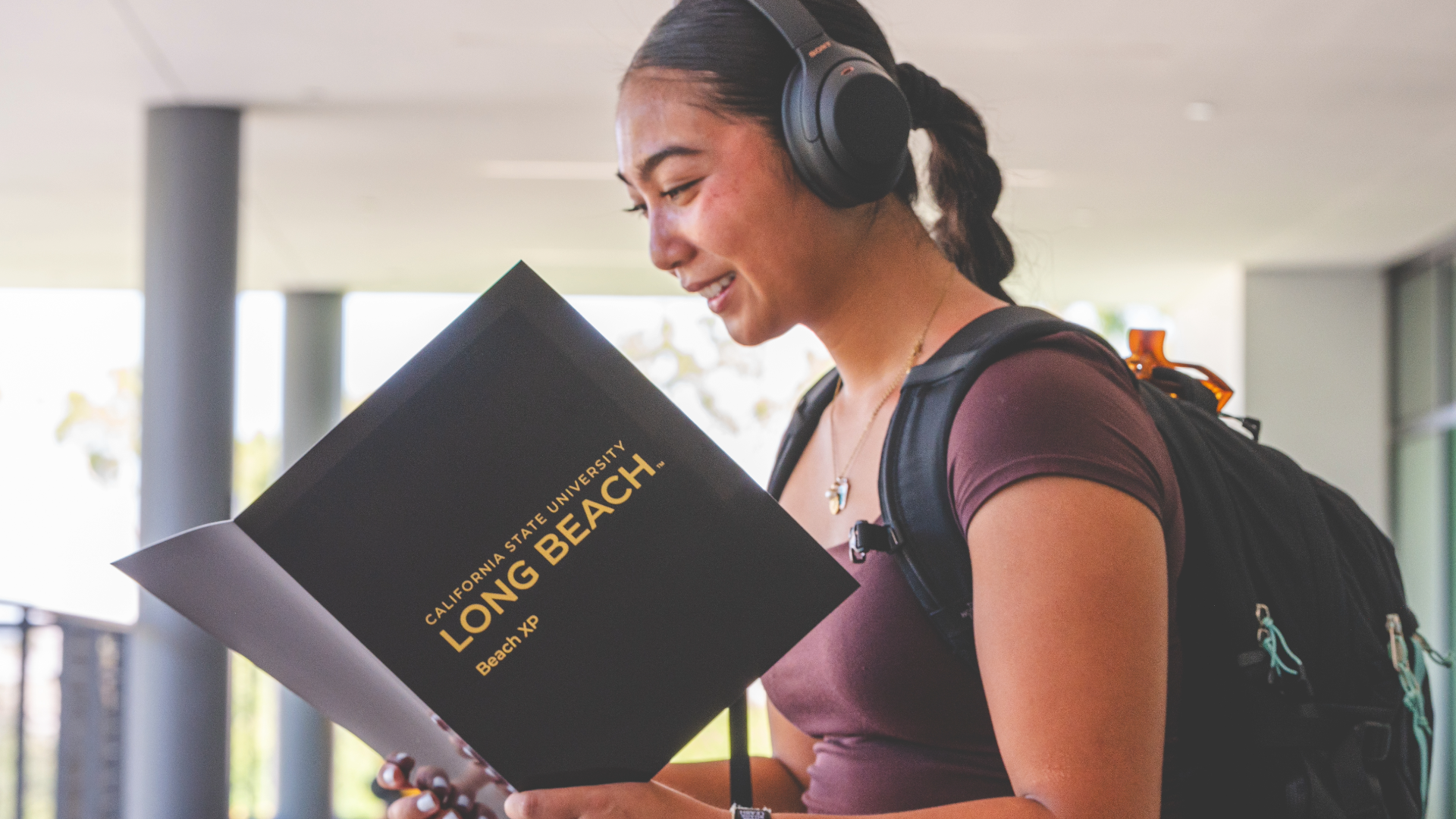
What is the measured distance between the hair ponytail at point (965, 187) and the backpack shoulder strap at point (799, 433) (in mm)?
167

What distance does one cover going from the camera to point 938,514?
31.8 inches

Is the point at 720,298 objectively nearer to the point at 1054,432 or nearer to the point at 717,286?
the point at 717,286

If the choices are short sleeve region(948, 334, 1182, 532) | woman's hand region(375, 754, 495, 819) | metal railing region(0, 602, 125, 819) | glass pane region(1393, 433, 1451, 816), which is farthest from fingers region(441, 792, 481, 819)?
glass pane region(1393, 433, 1451, 816)

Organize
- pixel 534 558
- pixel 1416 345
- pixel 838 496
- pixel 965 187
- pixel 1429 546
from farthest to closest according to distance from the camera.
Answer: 1. pixel 1416 345
2. pixel 1429 546
3. pixel 965 187
4. pixel 838 496
5. pixel 534 558

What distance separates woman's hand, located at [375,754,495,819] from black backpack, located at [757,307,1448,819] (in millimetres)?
187

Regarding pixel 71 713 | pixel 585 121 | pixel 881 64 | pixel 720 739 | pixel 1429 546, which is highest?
pixel 585 121

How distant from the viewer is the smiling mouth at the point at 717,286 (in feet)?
3.30

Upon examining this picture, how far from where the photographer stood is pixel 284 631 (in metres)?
0.75

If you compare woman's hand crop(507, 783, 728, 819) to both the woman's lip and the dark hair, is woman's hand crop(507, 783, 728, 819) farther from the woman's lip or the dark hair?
the dark hair

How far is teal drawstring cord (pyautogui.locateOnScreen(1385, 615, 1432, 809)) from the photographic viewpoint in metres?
0.89

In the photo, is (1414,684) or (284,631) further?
(1414,684)

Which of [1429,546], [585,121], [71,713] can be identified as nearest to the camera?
[71,713]

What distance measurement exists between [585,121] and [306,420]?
3.61m

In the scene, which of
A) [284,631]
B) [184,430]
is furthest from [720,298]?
[184,430]
